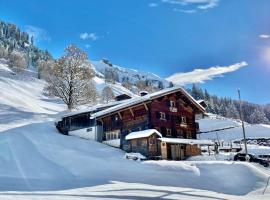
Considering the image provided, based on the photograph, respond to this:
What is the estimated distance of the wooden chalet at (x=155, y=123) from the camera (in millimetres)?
46219

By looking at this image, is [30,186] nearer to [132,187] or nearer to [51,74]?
[132,187]

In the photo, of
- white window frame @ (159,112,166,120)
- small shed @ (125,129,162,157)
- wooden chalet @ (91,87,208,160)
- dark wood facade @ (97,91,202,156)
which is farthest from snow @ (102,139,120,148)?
white window frame @ (159,112,166,120)

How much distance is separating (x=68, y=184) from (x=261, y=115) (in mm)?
153697

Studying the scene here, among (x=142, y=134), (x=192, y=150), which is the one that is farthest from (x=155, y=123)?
(x=192, y=150)

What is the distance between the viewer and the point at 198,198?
22578 mm

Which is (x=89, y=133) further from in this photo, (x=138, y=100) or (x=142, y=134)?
(x=142, y=134)

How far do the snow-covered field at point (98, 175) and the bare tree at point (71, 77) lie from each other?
2115 cm

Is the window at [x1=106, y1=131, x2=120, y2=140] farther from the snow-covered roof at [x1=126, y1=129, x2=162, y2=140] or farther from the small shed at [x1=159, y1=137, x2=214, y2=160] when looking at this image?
the small shed at [x1=159, y1=137, x2=214, y2=160]

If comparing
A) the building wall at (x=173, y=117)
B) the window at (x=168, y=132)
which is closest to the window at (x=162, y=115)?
the building wall at (x=173, y=117)

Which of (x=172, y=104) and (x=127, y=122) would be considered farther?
(x=172, y=104)

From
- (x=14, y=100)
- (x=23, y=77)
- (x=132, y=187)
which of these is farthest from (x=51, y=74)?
(x=23, y=77)

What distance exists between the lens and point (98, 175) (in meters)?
31.2

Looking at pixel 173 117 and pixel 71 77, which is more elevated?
pixel 71 77

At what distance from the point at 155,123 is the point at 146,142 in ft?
13.7
